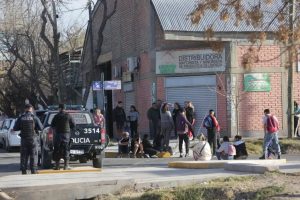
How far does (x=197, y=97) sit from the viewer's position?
29359 mm

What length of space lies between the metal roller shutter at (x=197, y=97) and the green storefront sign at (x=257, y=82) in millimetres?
1566

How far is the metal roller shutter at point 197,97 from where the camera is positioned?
2903cm

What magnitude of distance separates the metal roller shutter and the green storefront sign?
1.57m

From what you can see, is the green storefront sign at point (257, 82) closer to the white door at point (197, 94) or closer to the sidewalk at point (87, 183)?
the white door at point (197, 94)

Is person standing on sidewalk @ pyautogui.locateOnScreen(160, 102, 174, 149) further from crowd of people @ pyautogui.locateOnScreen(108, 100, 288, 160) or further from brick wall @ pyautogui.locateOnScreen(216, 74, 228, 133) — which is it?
brick wall @ pyautogui.locateOnScreen(216, 74, 228, 133)

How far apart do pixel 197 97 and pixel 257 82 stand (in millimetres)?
2839

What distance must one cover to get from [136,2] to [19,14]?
8.74 metres

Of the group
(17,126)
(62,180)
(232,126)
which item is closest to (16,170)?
(17,126)

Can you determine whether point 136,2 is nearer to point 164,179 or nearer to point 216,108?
point 216,108

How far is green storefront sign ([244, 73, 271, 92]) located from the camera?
93.8ft

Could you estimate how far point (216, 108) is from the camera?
94.9 feet

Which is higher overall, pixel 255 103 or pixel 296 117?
pixel 255 103

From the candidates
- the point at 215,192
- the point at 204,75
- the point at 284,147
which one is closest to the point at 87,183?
the point at 215,192

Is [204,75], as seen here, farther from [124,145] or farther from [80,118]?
[80,118]
